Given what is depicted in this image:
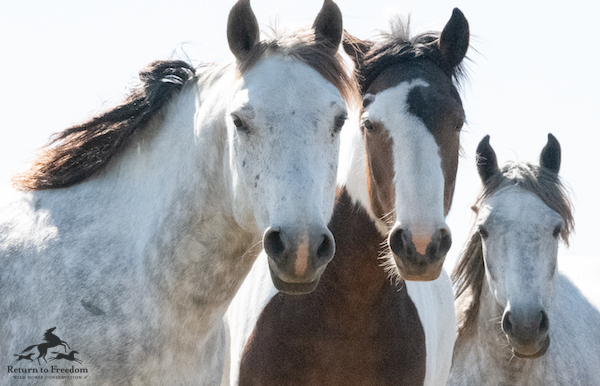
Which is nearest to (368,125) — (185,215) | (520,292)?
(185,215)

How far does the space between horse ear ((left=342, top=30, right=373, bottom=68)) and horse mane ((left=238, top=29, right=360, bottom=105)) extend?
99cm

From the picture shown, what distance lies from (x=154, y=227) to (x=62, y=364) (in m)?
0.72

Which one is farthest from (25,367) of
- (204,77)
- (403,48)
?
(403,48)

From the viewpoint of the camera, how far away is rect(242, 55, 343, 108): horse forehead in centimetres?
287

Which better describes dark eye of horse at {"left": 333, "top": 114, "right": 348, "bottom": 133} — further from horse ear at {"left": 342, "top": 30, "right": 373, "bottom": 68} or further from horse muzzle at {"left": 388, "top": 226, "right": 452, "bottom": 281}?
horse ear at {"left": 342, "top": 30, "right": 373, "bottom": 68}

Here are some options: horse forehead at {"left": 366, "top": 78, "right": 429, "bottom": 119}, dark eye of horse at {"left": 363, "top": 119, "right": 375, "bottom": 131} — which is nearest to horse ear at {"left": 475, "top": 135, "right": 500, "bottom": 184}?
horse forehead at {"left": 366, "top": 78, "right": 429, "bottom": 119}

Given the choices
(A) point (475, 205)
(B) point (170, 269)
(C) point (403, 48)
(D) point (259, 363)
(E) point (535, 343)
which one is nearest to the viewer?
(B) point (170, 269)

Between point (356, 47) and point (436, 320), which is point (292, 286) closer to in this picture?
point (356, 47)

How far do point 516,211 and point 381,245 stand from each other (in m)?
1.84

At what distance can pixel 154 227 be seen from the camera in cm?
312

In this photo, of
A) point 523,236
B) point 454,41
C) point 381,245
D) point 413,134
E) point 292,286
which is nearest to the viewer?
point 292,286

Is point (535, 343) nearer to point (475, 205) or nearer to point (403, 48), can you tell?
point (475, 205)

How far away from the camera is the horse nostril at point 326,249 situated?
2.68 meters

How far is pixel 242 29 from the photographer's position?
123 inches
